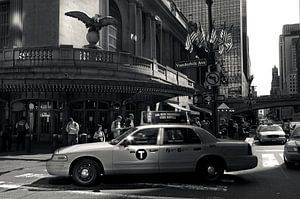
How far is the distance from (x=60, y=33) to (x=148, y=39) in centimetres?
1760

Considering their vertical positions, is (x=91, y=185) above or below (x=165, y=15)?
below

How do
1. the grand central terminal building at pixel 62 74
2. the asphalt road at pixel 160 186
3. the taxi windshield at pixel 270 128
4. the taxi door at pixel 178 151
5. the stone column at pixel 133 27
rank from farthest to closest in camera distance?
the stone column at pixel 133 27, the taxi windshield at pixel 270 128, the grand central terminal building at pixel 62 74, the taxi door at pixel 178 151, the asphalt road at pixel 160 186

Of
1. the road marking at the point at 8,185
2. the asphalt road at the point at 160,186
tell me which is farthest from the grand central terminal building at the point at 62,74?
the road marking at the point at 8,185

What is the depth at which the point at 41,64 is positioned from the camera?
21.6 meters

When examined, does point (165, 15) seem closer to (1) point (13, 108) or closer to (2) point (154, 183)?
(1) point (13, 108)

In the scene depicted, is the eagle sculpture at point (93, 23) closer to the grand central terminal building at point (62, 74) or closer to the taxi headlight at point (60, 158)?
the grand central terminal building at point (62, 74)

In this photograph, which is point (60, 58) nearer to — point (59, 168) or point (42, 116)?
point (42, 116)

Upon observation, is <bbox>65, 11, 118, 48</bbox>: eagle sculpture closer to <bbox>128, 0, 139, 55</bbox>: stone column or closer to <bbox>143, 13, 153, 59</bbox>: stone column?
<bbox>128, 0, 139, 55</bbox>: stone column

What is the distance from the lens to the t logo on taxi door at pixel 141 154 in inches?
390

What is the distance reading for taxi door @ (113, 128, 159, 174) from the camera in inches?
387

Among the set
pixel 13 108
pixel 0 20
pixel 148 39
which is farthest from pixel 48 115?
pixel 148 39

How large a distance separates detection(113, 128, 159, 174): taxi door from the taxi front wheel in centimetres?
54

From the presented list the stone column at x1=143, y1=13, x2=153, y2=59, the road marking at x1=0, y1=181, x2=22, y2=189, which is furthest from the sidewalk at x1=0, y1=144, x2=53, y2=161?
the stone column at x1=143, y1=13, x2=153, y2=59

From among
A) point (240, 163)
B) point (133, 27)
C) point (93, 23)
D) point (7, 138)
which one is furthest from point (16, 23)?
point (240, 163)
